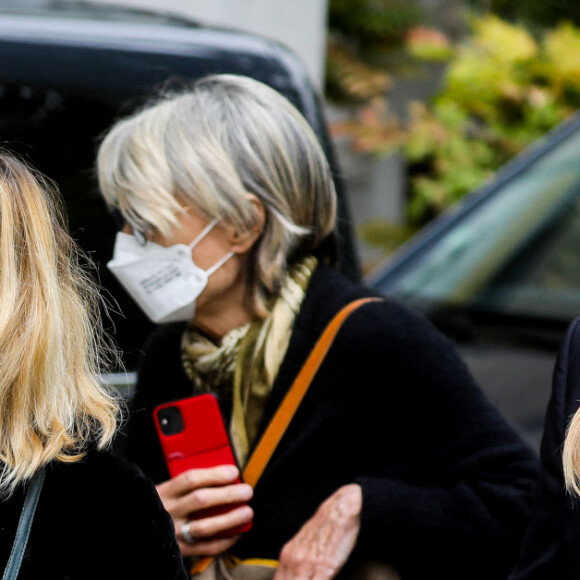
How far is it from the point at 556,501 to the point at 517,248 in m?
2.09

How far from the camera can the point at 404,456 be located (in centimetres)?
197

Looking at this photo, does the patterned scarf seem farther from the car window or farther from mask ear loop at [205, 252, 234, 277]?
the car window

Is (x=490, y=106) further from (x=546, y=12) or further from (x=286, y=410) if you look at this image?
(x=286, y=410)

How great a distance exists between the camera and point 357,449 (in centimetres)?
196

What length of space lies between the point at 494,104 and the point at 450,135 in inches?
16.2

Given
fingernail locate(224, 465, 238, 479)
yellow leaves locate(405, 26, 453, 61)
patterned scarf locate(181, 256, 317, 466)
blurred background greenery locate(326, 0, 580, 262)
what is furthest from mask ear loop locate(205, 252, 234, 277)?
yellow leaves locate(405, 26, 453, 61)

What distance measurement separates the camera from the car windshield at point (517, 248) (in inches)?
133

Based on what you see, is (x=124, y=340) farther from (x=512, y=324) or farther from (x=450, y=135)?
(x=450, y=135)

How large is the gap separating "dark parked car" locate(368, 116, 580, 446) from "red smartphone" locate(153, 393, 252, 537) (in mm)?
1361

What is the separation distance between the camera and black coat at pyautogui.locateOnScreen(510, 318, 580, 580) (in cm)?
150

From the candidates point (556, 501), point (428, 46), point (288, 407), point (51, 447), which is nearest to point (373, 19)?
point (428, 46)

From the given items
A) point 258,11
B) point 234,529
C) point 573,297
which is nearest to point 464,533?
point 234,529

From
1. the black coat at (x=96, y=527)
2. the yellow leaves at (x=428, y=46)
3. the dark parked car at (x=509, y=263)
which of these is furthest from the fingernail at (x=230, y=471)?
the yellow leaves at (x=428, y=46)

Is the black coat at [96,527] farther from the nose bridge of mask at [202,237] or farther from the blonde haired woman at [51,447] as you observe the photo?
the nose bridge of mask at [202,237]
